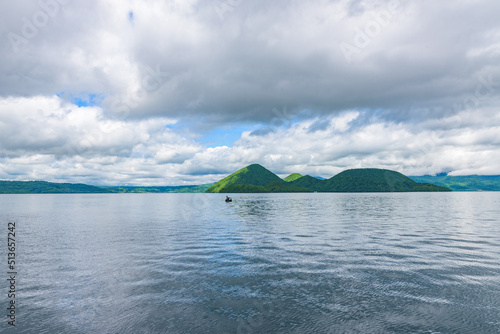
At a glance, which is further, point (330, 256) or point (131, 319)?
point (330, 256)

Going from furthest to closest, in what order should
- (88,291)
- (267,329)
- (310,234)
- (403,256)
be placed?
(310,234) < (403,256) < (88,291) < (267,329)

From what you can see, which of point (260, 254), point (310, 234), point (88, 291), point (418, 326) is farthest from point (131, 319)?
point (310, 234)

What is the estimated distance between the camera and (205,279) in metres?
22.4

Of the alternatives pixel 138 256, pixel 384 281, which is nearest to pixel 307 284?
pixel 384 281

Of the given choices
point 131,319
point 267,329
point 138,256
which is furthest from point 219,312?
point 138,256

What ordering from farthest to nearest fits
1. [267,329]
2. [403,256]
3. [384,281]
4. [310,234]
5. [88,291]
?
[310,234] → [403,256] → [384,281] → [88,291] → [267,329]

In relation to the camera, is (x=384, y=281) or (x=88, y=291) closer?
(x=88, y=291)

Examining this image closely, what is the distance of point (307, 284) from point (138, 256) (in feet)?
64.7

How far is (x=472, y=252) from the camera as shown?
103 ft

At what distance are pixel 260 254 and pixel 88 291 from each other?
56.4 ft

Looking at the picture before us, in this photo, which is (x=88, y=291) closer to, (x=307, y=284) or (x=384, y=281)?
(x=307, y=284)

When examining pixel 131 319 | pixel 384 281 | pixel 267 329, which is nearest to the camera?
pixel 267 329

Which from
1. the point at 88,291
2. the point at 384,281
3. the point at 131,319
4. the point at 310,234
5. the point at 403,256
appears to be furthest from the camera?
the point at 310,234

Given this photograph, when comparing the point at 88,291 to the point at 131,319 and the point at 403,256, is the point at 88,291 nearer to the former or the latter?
the point at 131,319
